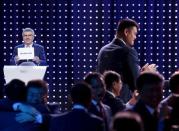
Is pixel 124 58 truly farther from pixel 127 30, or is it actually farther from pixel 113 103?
pixel 113 103

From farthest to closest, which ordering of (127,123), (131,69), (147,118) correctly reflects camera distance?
1. (131,69)
2. (147,118)
3. (127,123)

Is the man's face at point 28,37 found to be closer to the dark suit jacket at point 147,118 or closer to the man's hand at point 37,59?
the man's hand at point 37,59

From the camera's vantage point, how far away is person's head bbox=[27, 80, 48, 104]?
14.9 ft

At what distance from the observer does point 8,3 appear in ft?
34.2

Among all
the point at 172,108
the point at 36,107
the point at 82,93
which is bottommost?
the point at 36,107

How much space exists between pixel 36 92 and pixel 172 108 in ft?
3.84

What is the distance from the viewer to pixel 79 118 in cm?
385

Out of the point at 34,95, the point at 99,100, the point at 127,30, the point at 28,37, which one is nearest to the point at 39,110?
the point at 34,95

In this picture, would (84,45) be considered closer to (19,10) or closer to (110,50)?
(19,10)

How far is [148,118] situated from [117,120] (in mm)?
1019

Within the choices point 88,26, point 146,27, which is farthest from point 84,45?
point 146,27

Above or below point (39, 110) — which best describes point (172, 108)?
above

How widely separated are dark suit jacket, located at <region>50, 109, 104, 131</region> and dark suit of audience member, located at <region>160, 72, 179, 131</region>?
463 mm

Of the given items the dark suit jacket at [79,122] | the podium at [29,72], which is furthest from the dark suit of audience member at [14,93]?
the podium at [29,72]
